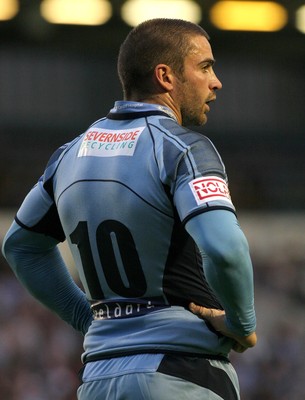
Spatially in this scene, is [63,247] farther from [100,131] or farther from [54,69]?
[100,131]

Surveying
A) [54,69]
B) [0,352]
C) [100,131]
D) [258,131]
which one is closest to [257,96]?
[258,131]

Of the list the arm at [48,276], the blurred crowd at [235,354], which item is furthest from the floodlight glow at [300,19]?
the arm at [48,276]

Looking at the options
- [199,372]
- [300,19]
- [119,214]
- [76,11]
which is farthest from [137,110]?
[300,19]

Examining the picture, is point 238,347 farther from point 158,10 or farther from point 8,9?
point 8,9

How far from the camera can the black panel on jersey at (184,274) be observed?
2875 mm

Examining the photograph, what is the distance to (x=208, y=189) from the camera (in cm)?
274

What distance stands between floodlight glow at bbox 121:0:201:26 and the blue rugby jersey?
7.95m

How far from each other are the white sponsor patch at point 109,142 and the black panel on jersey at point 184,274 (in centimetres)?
24

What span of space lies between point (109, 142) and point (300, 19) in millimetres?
8794

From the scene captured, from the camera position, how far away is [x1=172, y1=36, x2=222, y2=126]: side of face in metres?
3.05

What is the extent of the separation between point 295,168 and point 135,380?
10983mm

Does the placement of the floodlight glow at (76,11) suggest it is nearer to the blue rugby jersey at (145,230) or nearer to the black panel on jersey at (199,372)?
the blue rugby jersey at (145,230)

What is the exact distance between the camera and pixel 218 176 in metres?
2.81

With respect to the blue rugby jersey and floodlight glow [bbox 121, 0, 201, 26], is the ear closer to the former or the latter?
the blue rugby jersey
